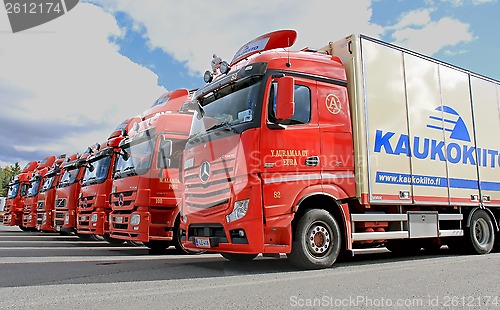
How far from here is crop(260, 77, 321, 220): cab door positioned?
5.95 meters

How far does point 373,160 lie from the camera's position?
706 cm

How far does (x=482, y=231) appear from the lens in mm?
9297

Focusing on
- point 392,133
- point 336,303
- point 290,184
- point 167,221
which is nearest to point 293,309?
point 336,303

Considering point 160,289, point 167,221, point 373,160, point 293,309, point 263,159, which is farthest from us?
point 167,221

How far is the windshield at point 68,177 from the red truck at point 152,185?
4651mm

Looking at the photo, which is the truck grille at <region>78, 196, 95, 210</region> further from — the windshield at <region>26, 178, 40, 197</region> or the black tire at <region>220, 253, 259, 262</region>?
the windshield at <region>26, 178, 40, 197</region>

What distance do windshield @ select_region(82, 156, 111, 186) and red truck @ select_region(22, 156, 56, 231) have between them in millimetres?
6717

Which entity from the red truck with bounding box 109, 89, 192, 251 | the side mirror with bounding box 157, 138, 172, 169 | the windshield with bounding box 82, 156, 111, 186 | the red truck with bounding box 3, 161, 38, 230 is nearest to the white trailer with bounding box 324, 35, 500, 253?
the red truck with bounding box 109, 89, 192, 251

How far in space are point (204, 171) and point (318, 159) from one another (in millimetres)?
1708

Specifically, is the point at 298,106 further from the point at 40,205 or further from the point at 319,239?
the point at 40,205

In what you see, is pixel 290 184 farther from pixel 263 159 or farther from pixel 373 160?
pixel 373 160

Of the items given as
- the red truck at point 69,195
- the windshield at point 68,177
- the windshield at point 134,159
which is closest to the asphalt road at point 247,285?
the windshield at point 134,159

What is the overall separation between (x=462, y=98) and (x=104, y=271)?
7682 mm

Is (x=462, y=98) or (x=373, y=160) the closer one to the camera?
(x=373, y=160)
